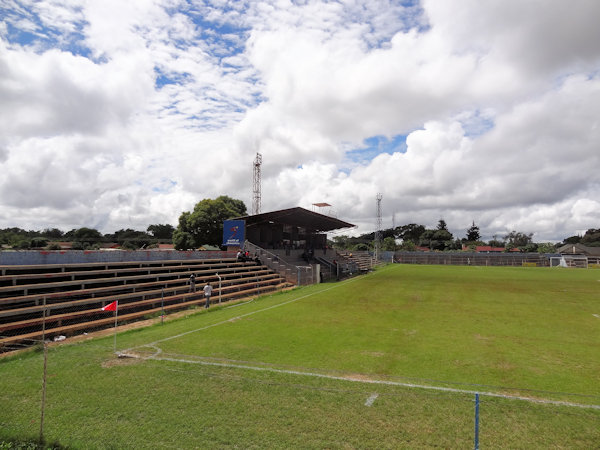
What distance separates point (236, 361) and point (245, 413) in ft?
10.3

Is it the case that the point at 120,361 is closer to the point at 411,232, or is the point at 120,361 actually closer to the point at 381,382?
the point at 381,382

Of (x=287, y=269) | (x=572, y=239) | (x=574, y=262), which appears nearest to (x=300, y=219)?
(x=287, y=269)

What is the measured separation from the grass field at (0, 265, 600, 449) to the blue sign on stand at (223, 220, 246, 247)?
19233 mm

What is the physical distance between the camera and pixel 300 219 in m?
43.3

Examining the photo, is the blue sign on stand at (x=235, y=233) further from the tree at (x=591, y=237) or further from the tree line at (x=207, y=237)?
the tree at (x=591, y=237)

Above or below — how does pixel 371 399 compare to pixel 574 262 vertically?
below

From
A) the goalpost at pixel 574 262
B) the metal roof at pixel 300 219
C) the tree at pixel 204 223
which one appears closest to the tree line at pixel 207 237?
the tree at pixel 204 223

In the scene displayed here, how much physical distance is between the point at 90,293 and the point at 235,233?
1885 cm

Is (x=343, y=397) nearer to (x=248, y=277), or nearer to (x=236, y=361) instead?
(x=236, y=361)

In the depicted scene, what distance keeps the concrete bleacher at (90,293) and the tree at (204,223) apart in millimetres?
36942

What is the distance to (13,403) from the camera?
6738 millimetres

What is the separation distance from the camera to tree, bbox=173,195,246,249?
2371 inches

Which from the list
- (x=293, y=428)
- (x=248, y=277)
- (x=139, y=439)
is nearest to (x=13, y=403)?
(x=139, y=439)

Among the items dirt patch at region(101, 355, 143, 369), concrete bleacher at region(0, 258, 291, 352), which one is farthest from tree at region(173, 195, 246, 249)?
dirt patch at region(101, 355, 143, 369)
